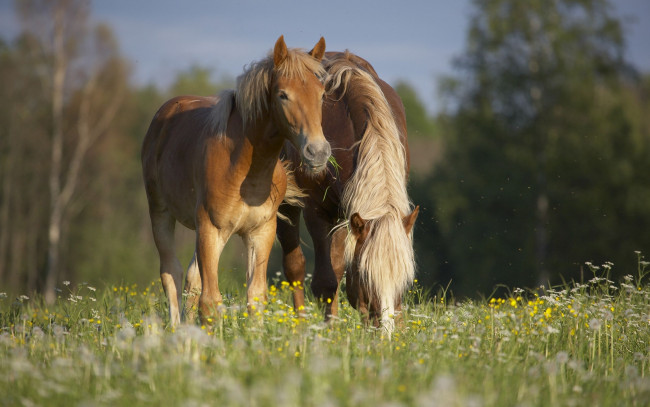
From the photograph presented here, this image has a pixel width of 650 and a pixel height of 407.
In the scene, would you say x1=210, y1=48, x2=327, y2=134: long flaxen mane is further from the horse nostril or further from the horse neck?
the horse nostril

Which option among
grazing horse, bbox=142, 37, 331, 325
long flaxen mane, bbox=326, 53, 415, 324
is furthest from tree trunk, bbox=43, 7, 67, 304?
long flaxen mane, bbox=326, 53, 415, 324

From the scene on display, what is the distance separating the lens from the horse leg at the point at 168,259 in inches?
273

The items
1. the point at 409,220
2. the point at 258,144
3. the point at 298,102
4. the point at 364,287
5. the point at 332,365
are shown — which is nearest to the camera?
the point at 332,365

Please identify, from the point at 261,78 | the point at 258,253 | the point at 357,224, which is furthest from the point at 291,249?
the point at 261,78

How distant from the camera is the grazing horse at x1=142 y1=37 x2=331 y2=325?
17.5ft

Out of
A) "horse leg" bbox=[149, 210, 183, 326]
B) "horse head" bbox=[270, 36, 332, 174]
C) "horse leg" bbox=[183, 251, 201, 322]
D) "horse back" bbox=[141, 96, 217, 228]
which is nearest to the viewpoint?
"horse head" bbox=[270, 36, 332, 174]

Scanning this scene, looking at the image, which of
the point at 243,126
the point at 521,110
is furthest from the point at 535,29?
the point at 243,126

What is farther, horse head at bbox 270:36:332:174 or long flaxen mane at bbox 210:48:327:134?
long flaxen mane at bbox 210:48:327:134

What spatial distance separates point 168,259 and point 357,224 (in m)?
2.39

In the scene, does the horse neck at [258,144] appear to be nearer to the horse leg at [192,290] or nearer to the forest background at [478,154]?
the horse leg at [192,290]

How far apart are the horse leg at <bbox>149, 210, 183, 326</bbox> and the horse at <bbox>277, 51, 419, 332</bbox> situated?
3.51 ft

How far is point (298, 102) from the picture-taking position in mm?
5285

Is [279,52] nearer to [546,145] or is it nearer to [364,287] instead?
[364,287]

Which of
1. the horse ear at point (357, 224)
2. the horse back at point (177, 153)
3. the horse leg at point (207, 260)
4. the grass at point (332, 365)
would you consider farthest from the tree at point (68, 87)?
→ the grass at point (332, 365)
